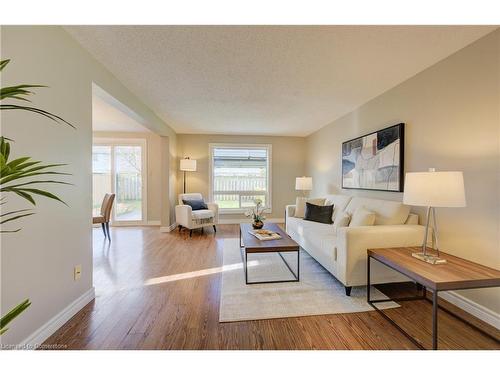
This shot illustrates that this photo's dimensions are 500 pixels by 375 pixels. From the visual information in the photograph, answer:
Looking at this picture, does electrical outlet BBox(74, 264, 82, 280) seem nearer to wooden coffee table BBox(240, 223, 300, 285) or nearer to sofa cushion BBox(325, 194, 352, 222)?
wooden coffee table BBox(240, 223, 300, 285)

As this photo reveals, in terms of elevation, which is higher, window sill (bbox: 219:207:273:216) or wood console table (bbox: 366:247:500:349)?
→ wood console table (bbox: 366:247:500:349)

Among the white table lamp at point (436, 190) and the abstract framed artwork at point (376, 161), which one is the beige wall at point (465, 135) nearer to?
the abstract framed artwork at point (376, 161)

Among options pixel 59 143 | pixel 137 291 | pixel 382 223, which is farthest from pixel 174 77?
pixel 382 223

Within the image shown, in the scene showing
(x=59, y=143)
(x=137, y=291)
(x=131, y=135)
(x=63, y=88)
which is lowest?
(x=137, y=291)

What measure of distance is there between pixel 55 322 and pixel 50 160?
122cm

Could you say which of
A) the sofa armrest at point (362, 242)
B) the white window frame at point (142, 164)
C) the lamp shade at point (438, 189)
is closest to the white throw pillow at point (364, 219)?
the sofa armrest at point (362, 242)

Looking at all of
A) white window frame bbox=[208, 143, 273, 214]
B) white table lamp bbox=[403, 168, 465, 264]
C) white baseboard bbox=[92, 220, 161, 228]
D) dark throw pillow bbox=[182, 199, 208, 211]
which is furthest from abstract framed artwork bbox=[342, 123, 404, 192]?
white baseboard bbox=[92, 220, 161, 228]

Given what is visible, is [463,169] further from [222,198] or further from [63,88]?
[222,198]

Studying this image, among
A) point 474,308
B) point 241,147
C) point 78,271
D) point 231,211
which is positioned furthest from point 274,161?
point 78,271

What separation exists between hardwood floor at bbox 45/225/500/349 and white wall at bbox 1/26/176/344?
31 centimetres

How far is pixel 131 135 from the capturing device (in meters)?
5.70

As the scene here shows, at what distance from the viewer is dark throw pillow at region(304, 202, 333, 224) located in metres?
3.64

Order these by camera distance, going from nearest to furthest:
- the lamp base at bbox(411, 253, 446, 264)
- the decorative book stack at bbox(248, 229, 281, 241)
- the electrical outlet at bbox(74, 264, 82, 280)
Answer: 1. the lamp base at bbox(411, 253, 446, 264)
2. the electrical outlet at bbox(74, 264, 82, 280)
3. the decorative book stack at bbox(248, 229, 281, 241)

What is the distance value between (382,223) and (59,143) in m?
3.25
